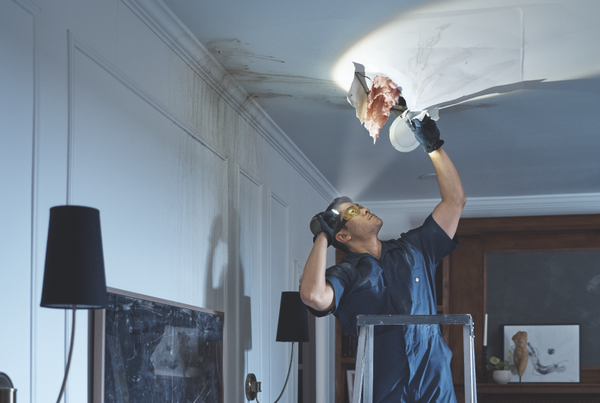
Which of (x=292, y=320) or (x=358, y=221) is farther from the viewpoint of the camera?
(x=292, y=320)

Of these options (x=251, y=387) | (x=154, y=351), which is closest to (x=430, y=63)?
(x=154, y=351)

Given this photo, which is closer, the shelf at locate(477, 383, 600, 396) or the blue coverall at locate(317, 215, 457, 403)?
the blue coverall at locate(317, 215, 457, 403)

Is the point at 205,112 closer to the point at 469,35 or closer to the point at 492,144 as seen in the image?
the point at 469,35

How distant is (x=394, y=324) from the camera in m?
2.23

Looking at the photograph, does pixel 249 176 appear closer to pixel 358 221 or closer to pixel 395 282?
pixel 358 221

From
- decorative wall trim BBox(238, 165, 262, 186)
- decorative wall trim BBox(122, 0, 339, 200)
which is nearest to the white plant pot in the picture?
decorative wall trim BBox(122, 0, 339, 200)

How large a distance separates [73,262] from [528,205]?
5104 mm

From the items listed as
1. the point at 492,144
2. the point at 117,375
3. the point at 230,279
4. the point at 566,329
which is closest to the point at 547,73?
the point at 492,144

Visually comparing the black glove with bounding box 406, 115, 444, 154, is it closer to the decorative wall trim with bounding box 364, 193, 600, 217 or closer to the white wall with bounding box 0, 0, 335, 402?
the white wall with bounding box 0, 0, 335, 402

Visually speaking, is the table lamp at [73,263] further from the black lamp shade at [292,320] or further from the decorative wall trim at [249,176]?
the black lamp shade at [292,320]

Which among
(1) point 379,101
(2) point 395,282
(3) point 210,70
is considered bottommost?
(2) point 395,282

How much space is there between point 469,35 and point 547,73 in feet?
2.05

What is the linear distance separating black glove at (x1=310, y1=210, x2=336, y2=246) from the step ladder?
1.64ft

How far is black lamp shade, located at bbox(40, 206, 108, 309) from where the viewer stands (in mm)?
1309
